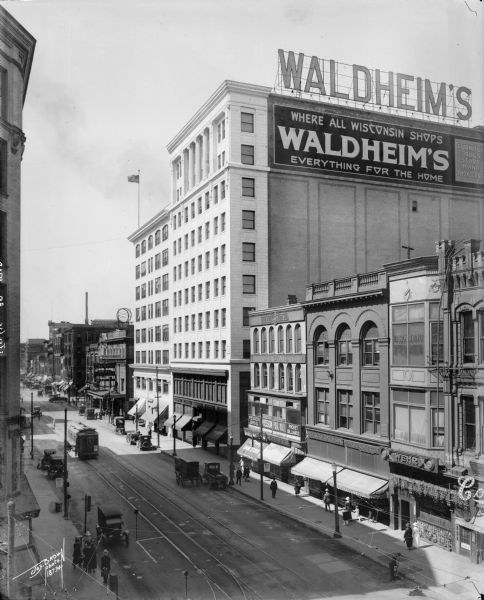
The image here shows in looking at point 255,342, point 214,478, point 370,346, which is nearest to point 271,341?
point 255,342

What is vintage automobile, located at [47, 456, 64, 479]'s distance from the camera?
47781mm

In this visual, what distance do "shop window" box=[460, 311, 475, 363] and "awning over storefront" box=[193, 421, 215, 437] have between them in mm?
35138

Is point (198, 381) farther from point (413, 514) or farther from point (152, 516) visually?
point (413, 514)

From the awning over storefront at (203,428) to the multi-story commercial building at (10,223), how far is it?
37.2m

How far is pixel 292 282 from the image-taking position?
58281 mm

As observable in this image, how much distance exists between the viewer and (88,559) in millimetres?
26828

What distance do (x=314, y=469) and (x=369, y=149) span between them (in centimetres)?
2757

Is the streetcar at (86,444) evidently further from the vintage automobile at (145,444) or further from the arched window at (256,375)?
the arched window at (256,375)

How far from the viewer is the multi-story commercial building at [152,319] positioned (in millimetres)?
78500

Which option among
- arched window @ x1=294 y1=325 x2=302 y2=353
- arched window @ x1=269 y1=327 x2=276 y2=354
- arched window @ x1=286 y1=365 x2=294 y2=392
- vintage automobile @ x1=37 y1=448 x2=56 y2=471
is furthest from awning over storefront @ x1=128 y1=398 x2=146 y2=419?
arched window @ x1=294 y1=325 x2=302 y2=353

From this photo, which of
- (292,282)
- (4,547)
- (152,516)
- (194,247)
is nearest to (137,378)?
(194,247)

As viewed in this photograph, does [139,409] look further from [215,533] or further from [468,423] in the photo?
[468,423]

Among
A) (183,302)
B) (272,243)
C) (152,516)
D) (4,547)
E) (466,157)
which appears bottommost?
(152,516)

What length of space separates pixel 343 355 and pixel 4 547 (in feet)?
81.9
